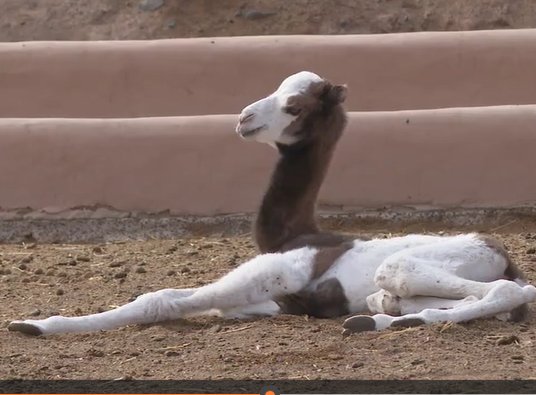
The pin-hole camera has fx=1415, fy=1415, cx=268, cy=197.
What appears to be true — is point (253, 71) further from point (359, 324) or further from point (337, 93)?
point (359, 324)

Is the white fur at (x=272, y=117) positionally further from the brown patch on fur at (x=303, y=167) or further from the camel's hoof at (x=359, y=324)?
the camel's hoof at (x=359, y=324)

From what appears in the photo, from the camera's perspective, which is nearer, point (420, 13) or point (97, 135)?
point (97, 135)

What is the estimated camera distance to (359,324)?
19.9ft

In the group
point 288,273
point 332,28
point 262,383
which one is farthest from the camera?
point 332,28

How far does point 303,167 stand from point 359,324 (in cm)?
129

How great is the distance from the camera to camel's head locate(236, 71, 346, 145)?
699 centimetres

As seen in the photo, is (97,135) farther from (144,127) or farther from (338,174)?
(338,174)

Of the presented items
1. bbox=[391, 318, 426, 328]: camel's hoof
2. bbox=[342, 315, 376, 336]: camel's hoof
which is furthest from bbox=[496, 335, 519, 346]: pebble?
bbox=[342, 315, 376, 336]: camel's hoof

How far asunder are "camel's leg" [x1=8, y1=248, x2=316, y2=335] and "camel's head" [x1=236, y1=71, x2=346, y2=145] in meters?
0.73

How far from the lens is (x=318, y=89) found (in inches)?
278

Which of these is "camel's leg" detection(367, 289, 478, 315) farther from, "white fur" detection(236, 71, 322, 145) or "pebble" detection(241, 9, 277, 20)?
"pebble" detection(241, 9, 277, 20)

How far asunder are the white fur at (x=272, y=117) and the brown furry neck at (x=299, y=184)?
112 mm

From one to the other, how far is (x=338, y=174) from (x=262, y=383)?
5409 mm

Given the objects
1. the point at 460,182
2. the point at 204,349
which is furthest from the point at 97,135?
the point at 204,349
